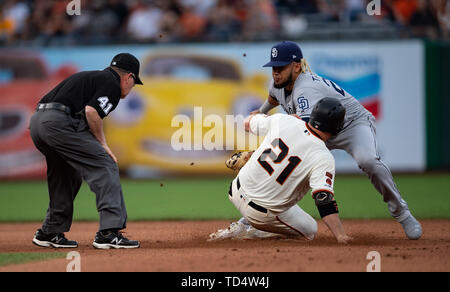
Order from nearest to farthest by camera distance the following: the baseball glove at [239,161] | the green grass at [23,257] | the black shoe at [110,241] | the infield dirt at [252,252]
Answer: the infield dirt at [252,252] < the green grass at [23,257] < the black shoe at [110,241] < the baseball glove at [239,161]

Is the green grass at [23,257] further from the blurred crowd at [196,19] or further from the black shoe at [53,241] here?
the blurred crowd at [196,19]

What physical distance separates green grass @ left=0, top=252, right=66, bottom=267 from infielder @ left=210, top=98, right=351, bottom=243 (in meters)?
1.81

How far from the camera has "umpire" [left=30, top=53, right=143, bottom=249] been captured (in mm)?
6215

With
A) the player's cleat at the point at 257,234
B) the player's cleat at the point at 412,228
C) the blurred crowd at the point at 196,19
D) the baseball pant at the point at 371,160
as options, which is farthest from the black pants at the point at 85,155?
the blurred crowd at the point at 196,19

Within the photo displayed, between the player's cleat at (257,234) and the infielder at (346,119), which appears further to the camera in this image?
the player's cleat at (257,234)

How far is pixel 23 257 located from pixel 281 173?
240 centimetres

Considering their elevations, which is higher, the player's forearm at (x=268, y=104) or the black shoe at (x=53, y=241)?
the player's forearm at (x=268, y=104)

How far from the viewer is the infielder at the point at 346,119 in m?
6.73

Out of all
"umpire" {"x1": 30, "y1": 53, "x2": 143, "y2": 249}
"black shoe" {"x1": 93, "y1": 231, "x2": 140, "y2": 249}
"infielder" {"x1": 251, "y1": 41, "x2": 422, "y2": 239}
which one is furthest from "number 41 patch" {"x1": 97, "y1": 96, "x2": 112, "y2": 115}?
"infielder" {"x1": 251, "y1": 41, "x2": 422, "y2": 239}

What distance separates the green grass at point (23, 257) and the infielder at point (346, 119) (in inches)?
106

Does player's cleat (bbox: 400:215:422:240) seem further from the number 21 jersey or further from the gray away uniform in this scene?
the number 21 jersey

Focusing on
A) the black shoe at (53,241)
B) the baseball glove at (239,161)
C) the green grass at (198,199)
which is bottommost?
the green grass at (198,199)

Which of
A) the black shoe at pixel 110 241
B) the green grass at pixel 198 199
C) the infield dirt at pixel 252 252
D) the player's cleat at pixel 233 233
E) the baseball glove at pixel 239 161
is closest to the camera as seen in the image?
the infield dirt at pixel 252 252
